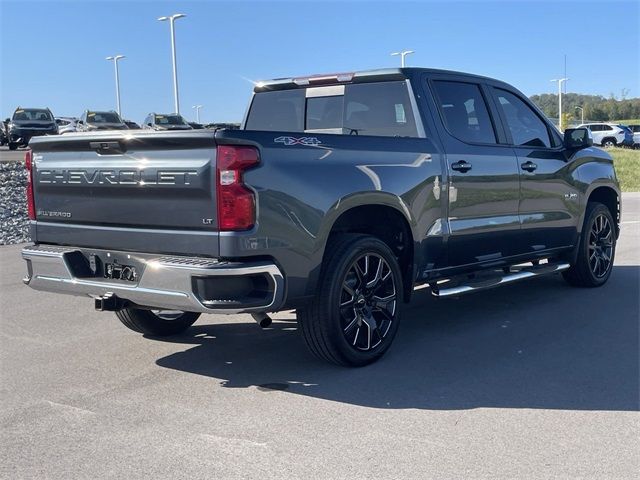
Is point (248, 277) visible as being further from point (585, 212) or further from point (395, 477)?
point (585, 212)

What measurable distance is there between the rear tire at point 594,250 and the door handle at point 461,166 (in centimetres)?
222

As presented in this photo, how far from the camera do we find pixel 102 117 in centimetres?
3312

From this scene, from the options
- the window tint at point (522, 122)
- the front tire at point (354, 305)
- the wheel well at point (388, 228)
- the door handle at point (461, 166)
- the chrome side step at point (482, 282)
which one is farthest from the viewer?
the window tint at point (522, 122)

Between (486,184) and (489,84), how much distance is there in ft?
3.43

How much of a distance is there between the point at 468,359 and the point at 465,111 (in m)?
2.14

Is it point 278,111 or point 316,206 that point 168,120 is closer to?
point 278,111

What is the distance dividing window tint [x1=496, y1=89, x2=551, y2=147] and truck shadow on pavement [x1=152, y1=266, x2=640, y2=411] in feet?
5.03

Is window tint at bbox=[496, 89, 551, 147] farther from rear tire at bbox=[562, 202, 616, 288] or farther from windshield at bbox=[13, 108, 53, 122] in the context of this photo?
windshield at bbox=[13, 108, 53, 122]

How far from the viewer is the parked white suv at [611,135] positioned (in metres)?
45.7

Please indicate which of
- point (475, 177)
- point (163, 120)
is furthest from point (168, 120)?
point (475, 177)

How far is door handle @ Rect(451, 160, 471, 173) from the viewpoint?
564cm

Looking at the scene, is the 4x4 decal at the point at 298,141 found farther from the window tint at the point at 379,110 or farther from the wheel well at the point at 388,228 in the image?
the window tint at the point at 379,110

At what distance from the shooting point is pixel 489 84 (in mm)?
6461

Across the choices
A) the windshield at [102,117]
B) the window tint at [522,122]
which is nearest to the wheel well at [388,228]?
the window tint at [522,122]
